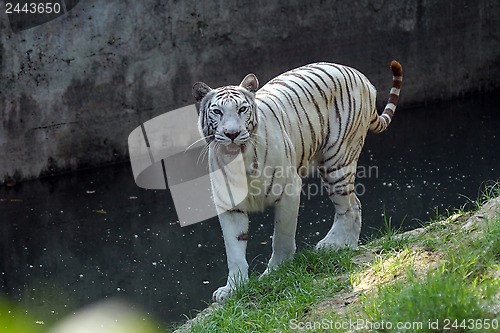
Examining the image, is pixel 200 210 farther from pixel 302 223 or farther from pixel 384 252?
pixel 384 252

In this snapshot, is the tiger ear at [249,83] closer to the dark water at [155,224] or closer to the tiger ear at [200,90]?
the tiger ear at [200,90]

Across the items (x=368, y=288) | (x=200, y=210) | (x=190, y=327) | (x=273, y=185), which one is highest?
(x=273, y=185)

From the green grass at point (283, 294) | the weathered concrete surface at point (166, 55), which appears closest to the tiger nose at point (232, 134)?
the green grass at point (283, 294)

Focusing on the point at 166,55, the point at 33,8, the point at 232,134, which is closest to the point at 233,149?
the point at 232,134

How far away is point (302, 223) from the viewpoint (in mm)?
6559

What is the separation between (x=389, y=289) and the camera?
3541 millimetres

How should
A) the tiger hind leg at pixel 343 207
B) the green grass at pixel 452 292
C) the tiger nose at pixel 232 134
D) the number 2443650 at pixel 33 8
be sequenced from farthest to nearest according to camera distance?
the number 2443650 at pixel 33 8 → the tiger hind leg at pixel 343 207 → the tiger nose at pixel 232 134 → the green grass at pixel 452 292

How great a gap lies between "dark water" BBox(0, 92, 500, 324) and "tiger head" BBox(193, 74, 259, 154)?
142cm

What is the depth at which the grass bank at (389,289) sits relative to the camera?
3.06m

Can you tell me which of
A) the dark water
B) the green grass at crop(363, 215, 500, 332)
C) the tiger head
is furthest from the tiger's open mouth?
the dark water

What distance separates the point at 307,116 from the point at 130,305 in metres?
1.72

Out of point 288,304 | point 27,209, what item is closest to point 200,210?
point 27,209

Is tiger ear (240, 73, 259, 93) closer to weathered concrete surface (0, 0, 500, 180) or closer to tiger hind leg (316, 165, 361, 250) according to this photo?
tiger hind leg (316, 165, 361, 250)

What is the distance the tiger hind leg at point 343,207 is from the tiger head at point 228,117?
79 centimetres
